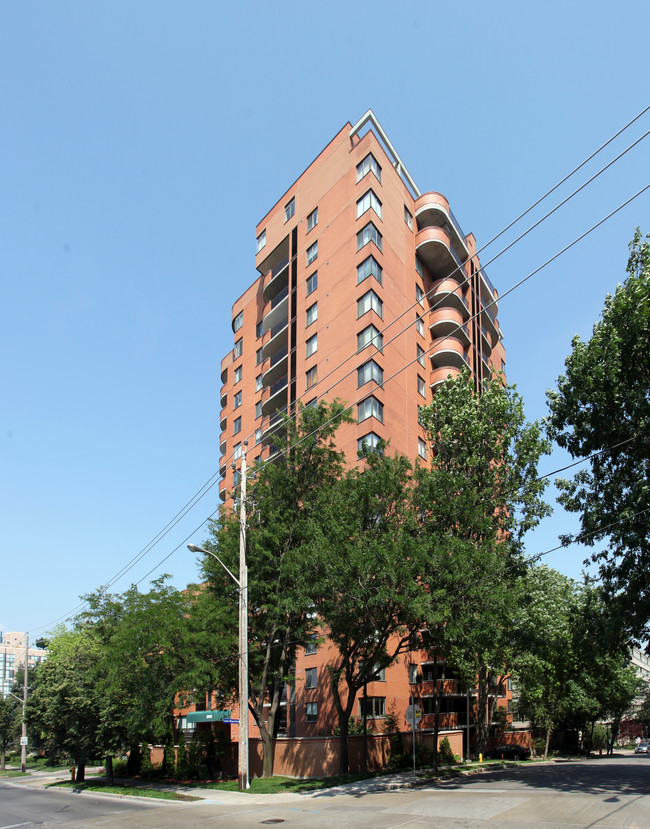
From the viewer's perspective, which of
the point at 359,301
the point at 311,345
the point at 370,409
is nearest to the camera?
the point at 370,409

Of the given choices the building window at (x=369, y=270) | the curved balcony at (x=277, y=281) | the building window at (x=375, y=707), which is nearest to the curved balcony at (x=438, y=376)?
the building window at (x=369, y=270)

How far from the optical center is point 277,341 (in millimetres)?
53906

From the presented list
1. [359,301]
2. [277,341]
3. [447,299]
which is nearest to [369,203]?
[359,301]

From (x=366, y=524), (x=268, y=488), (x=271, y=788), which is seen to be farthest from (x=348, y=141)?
(x=271, y=788)

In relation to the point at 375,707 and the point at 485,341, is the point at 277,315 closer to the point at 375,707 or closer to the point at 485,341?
the point at 485,341

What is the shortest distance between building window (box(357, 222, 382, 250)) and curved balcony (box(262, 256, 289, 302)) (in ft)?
32.8

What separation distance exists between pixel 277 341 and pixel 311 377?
25.3 feet

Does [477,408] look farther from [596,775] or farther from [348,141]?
[348,141]

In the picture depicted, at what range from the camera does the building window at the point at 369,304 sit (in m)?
43.7

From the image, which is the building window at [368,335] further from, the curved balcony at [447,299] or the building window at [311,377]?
the curved balcony at [447,299]

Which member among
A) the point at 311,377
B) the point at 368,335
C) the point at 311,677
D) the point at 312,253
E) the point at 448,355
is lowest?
the point at 311,677

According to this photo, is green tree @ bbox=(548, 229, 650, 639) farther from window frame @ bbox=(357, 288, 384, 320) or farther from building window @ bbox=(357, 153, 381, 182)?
building window @ bbox=(357, 153, 381, 182)

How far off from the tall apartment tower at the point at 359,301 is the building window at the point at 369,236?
0.08 meters

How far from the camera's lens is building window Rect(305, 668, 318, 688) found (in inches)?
1547
